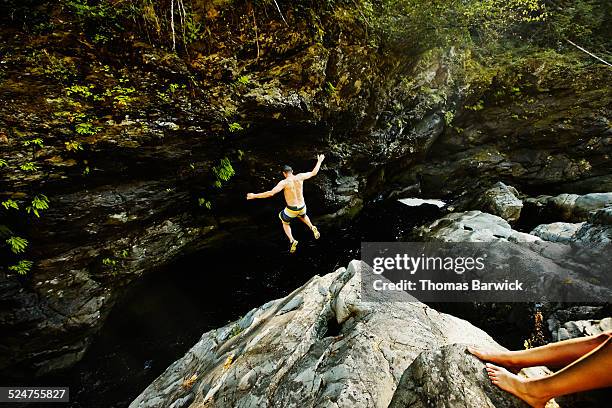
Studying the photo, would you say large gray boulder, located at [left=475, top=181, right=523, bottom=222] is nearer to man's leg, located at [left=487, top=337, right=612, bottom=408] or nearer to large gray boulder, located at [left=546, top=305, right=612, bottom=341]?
large gray boulder, located at [left=546, top=305, right=612, bottom=341]

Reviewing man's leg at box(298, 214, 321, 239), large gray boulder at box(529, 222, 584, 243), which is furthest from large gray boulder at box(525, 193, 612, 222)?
man's leg at box(298, 214, 321, 239)

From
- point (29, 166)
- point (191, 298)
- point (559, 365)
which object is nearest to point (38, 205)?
→ point (29, 166)

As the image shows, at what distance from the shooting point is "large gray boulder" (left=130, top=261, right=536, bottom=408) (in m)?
3.16

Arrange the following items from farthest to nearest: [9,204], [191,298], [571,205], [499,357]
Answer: [571,205], [191,298], [9,204], [499,357]

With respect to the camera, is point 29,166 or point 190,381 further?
point 29,166

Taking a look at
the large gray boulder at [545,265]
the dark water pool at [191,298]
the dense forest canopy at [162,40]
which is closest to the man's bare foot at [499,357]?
the large gray boulder at [545,265]

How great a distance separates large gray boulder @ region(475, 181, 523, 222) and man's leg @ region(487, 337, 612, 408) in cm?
1028

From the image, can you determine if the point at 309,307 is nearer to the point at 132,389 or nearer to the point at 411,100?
the point at 132,389

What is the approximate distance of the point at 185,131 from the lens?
23.3ft

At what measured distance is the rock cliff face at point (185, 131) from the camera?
5.73 m

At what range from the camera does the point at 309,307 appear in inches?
201

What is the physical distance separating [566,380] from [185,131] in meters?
7.55

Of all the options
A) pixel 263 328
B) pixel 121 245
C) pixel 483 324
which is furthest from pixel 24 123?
pixel 483 324

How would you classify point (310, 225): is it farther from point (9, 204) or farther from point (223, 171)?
point (9, 204)
